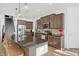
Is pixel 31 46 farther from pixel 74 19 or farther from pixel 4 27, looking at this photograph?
pixel 74 19

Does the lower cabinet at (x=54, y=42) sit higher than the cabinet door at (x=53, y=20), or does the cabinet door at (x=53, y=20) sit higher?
A: the cabinet door at (x=53, y=20)

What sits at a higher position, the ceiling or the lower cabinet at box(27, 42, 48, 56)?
the ceiling

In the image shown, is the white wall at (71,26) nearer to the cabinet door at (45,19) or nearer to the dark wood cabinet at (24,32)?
the cabinet door at (45,19)

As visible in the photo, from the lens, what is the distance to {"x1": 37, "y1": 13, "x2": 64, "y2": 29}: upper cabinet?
1661 mm

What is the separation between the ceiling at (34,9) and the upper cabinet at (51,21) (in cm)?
6

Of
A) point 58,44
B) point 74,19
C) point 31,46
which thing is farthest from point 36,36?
point 74,19

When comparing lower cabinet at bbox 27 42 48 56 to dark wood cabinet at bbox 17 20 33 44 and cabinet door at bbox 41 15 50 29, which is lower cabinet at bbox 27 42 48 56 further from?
Answer: cabinet door at bbox 41 15 50 29

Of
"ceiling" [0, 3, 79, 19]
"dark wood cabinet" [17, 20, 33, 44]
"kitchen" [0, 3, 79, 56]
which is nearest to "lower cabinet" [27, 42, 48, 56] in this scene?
"kitchen" [0, 3, 79, 56]

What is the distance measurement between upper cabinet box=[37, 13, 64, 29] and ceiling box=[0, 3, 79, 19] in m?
0.06

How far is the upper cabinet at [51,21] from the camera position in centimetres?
166

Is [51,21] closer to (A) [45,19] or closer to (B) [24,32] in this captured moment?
(A) [45,19]

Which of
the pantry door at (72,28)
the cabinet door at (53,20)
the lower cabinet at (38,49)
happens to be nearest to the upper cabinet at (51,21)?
the cabinet door at (53,20)

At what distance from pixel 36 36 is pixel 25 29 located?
0.60 ft

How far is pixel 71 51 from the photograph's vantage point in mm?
1615
